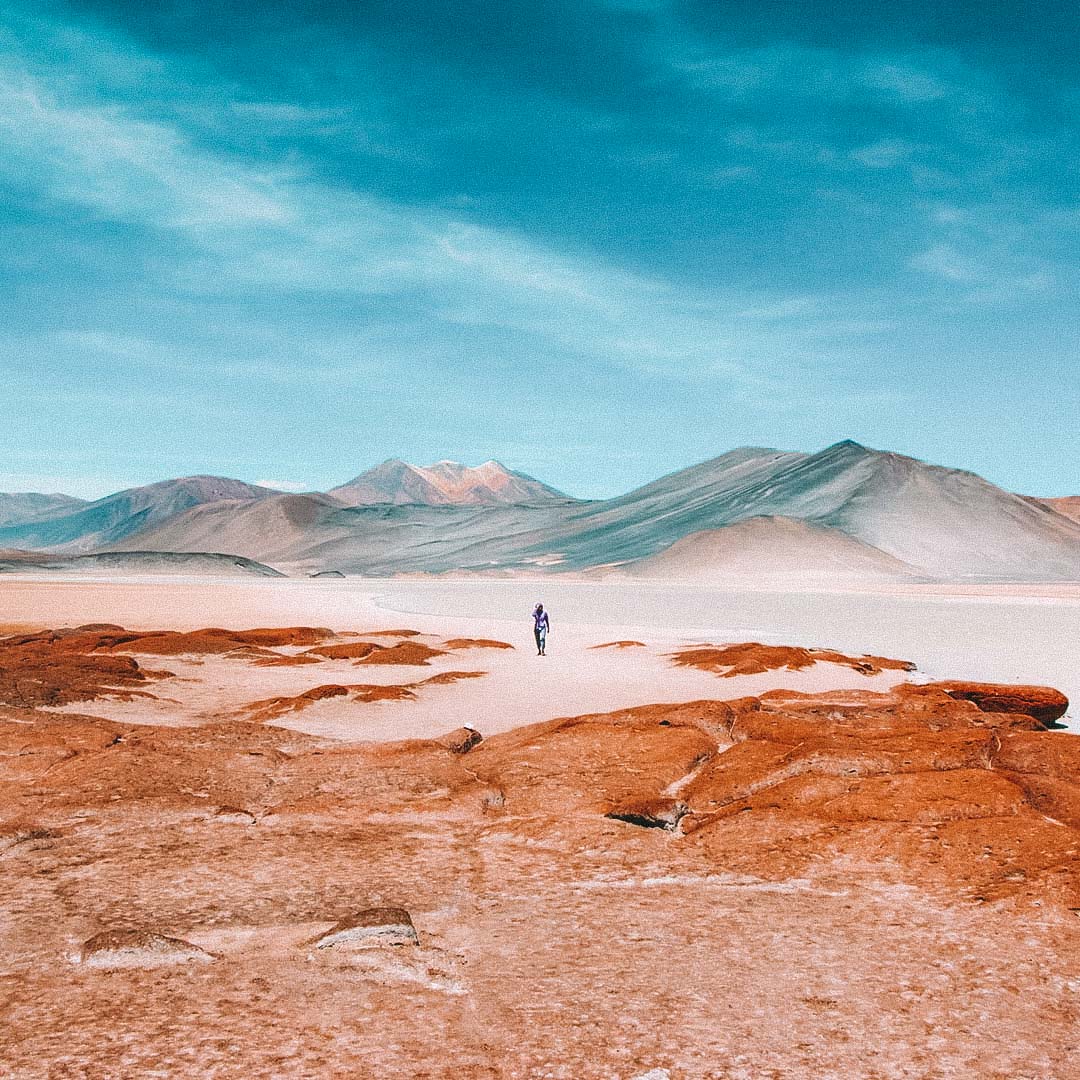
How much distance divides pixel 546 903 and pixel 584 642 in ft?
86.7

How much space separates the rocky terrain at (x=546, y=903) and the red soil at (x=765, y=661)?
1049 centimetres

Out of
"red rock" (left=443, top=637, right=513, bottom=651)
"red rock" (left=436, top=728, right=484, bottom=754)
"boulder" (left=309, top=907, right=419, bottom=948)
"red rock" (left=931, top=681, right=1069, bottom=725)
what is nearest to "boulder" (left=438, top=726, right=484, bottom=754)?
"red rock" (left=436, top=728, right=484, bottom=754)

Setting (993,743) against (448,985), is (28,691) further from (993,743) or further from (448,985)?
(993,743)

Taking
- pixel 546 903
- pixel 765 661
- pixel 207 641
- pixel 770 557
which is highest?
pixel 770 557

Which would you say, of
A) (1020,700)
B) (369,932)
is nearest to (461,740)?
(369,932)

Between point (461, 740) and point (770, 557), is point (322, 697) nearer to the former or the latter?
point (461, 740)

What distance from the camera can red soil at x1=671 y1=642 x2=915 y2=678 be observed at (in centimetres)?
2317

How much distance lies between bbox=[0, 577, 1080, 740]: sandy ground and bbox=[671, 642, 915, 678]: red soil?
60 centimetres

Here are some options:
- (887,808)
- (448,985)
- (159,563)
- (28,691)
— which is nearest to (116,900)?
(448,985)

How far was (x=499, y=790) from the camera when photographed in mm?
9812

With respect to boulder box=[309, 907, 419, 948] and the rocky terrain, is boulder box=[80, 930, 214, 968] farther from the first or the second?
boulder box=[309, 907, 419, 948]

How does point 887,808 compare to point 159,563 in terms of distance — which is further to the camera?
point 159,563

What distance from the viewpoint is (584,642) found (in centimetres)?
3312

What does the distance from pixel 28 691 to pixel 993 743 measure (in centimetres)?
1512
